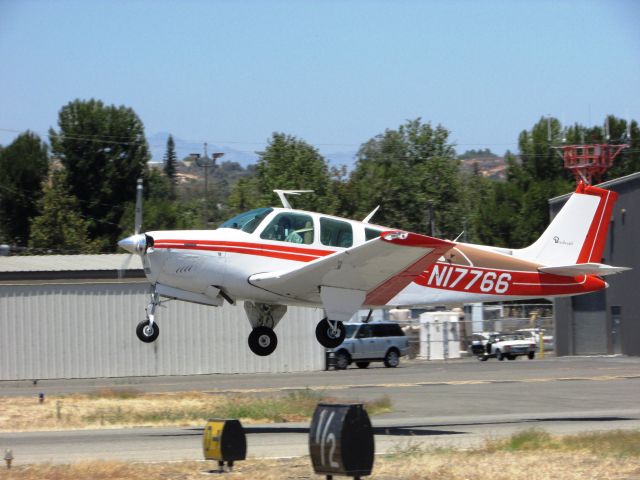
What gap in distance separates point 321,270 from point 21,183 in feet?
233

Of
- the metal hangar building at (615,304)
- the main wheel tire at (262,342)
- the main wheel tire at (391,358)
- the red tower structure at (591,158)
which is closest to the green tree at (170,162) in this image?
the red tower structure at (591,158)

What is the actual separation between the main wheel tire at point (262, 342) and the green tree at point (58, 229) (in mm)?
53194

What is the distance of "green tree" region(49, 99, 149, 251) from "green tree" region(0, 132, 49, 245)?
2.00 meters

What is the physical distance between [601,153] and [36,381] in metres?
38.0

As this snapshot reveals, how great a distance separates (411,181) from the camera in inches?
3305

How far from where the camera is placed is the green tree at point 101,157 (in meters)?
81.5

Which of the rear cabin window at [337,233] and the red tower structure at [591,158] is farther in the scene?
the red tower structure at [591,158]

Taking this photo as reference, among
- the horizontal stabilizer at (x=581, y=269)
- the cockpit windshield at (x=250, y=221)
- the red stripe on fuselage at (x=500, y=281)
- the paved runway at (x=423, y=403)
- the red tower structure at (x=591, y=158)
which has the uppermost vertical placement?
the red tower structure at (x=591, y=158)

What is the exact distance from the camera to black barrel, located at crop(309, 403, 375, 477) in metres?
11.7

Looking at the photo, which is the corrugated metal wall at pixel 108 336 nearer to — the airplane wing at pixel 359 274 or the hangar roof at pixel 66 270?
the hangar roof at pixel 66 270

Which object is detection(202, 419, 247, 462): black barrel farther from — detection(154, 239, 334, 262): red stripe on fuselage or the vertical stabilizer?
the vertical stabilizer

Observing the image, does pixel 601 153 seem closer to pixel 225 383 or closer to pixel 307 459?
pixel 225 383

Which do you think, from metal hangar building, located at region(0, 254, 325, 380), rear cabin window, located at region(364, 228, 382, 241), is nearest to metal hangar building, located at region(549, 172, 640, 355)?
metal hangar building, located at region(0, 254, 325, 380)

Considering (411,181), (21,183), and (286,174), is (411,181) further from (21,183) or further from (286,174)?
(21,183)
